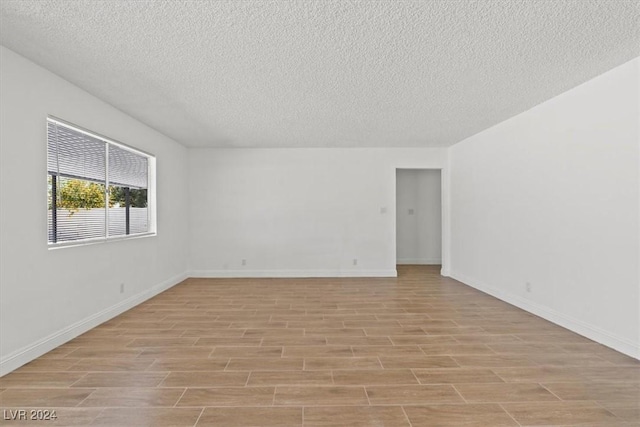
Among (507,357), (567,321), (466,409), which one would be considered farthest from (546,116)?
(466,409)

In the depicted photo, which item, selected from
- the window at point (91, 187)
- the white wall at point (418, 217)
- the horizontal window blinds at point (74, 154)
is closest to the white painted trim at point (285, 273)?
the window at point (91, 187)

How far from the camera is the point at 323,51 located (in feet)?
8.93

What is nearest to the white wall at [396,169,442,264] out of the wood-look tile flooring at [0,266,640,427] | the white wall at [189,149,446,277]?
the white wall at [189,149,446,277]

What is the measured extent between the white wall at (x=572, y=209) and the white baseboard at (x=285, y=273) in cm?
209

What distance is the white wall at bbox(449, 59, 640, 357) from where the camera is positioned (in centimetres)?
294

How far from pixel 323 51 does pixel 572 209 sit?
3081 millimetres

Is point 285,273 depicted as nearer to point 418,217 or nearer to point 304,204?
point 304,204

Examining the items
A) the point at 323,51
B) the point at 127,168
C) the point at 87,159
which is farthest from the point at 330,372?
the point at 127,168

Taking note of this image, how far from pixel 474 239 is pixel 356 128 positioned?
275cm

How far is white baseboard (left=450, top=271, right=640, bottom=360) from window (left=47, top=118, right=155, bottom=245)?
530cm

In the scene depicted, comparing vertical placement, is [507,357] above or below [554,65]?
below

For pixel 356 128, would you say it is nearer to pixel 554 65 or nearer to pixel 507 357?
pixel 554 65

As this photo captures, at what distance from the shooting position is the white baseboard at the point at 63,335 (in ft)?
8.50

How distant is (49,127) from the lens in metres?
3.14
